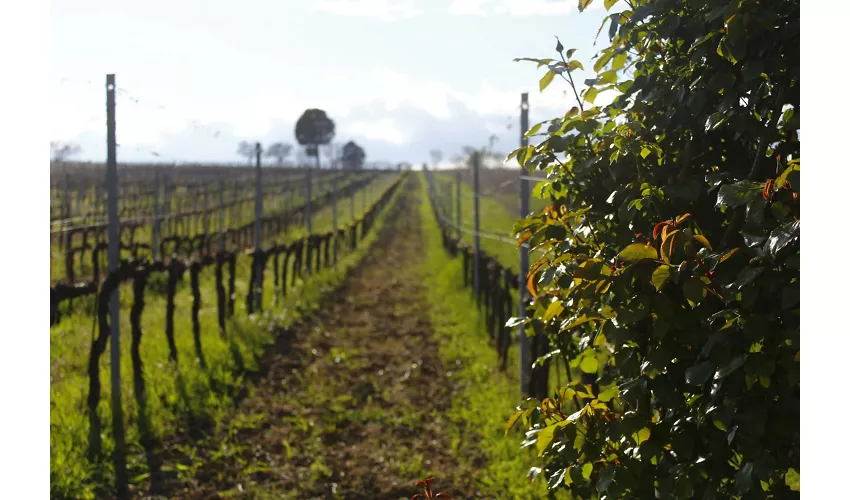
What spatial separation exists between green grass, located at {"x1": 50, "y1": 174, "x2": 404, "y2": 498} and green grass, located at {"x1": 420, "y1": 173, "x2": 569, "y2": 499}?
201cm

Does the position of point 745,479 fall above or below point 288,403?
above

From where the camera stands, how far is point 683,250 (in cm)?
187

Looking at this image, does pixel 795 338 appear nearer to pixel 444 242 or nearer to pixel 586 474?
pixel 586 474

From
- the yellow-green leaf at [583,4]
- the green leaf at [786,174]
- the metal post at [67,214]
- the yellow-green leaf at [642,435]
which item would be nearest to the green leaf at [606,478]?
the yellow-green leaf at [642,435]

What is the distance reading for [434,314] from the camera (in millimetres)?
10758

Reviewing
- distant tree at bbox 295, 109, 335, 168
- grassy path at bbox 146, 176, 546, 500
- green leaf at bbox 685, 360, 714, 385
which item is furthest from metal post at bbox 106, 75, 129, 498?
distant tree at bbox 295, 109, 335, 168

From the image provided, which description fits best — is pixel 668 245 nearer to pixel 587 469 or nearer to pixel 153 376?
pixel 587 469

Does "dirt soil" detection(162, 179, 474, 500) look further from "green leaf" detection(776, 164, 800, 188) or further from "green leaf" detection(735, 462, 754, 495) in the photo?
"green leaf" detection(776, 164, 800, 188)

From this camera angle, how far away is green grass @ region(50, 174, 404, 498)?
4941 millimetres

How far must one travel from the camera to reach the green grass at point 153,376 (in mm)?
4941

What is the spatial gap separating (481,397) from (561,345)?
350cm

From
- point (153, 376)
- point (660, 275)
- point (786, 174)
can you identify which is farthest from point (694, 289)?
point (153, 376)
